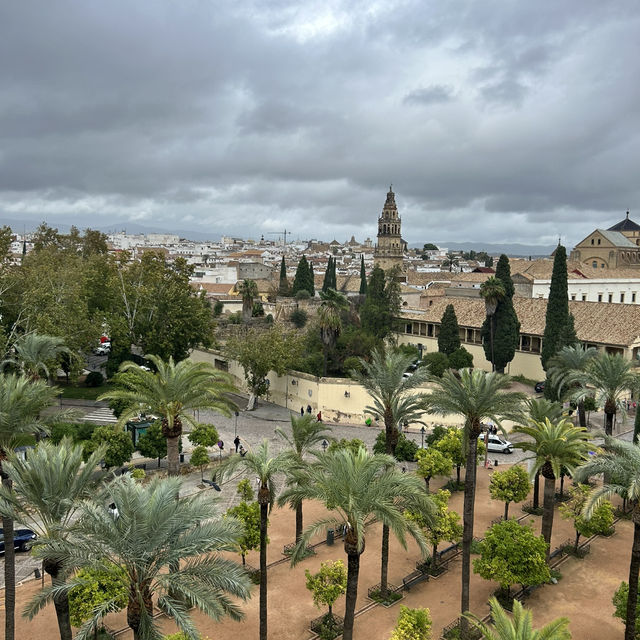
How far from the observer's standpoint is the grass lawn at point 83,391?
124 ft

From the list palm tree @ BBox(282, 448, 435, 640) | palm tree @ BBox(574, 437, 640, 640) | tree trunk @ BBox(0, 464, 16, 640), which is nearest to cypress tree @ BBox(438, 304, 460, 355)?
palm tree @ BBox(574, 437, 640, 640)

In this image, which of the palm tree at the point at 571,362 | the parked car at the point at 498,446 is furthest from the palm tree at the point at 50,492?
the palm tree at the point at 571,362

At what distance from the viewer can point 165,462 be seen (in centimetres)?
2859

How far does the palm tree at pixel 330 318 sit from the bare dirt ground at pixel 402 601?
17.6 meters

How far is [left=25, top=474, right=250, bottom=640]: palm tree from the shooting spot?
10.8 meters

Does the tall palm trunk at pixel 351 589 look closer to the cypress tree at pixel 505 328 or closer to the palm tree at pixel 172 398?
the palm tree at pixel 172 398

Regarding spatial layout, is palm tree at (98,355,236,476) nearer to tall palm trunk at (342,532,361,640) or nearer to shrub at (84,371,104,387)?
tall palm trunk at (342,532,361,640)

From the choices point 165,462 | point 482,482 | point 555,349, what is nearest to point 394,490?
point 482,482

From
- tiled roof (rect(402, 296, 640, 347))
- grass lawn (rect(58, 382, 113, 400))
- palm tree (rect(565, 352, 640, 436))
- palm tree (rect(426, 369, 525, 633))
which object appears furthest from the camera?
tiled roof (rect(402, 296, 640, 347))

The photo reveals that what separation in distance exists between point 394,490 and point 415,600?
613cm

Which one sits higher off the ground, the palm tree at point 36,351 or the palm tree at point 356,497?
the palm tree at point 36,351

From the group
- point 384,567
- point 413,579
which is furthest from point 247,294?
point 384,567

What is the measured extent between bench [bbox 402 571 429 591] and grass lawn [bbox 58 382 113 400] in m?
24.3

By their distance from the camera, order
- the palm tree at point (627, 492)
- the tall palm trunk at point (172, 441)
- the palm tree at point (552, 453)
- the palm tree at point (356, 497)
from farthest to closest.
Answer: the tall palm trunk at point (172, 441) → the palm tree at point (552, 453) → the palm tree at point (627, 492) → the palm tree at point (356, 497)
